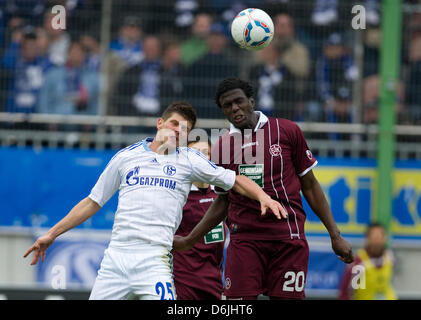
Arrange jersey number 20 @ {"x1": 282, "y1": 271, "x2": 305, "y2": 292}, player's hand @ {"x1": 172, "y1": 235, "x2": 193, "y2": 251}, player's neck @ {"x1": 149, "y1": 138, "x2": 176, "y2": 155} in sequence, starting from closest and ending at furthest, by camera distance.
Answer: player's neck @ {"x1": 149, "y1": 138, "x2": 176, "y2": 155}
jersey number 20 @ {"x1": 282, "y1": 271, "x2": 305, "y2": 292}
player's hand @ {"x1": 172, "y1": 235, "x2": 193, "y2": 251}

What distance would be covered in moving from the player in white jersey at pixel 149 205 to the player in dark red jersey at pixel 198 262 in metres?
1.29

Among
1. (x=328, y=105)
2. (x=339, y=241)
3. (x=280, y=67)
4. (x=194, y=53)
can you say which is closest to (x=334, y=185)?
(x=328, y=105)

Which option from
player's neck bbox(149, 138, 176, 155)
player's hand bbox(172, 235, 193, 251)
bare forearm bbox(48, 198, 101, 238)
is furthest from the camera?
player's hand bbox(172, 235, 193, 251)

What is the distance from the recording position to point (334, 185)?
10.4 m

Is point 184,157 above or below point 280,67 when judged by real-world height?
below

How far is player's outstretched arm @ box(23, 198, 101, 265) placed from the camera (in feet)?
19.2

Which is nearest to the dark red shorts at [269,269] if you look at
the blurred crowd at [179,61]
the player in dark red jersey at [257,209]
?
the player in dark red jersey at [257,209]

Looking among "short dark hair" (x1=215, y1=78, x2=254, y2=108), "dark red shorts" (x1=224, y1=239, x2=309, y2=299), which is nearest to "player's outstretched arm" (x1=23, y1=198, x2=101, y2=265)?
"dark red shorts" (x1=224, y1=239, x2=309, y2=299)

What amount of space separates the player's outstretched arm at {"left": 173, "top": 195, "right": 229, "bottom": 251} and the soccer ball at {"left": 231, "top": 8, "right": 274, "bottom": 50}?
1.46m

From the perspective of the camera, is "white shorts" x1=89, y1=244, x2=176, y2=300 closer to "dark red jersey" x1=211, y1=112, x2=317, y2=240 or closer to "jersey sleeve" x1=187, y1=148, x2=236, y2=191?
"jersey sleeve" x1=187, y1=148, x2=236, y2=191

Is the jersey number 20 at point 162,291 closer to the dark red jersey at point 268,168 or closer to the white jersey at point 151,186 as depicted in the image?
the white jersey at point 151,186

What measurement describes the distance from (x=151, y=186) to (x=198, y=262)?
1671 mm
